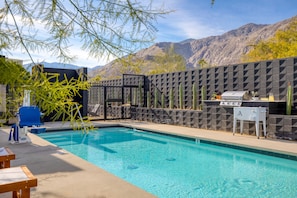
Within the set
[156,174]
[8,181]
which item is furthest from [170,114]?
[8,181]

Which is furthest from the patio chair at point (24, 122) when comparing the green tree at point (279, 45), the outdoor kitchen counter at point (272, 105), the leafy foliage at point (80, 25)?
the green tree at point (279, 45)

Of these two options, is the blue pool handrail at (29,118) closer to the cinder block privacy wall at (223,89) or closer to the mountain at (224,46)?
the cinder block privacy wall at (223,89)

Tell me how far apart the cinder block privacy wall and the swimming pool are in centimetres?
164

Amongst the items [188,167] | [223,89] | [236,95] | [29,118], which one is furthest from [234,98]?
[29,118]

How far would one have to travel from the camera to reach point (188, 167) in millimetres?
6277

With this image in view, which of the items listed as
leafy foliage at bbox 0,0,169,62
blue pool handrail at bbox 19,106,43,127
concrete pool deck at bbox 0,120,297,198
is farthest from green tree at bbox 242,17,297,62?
leafy foliage at bbox 0,0,169,62

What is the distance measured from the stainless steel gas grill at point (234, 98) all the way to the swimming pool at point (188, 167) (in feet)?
6.36

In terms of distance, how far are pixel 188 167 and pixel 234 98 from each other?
13.8ft

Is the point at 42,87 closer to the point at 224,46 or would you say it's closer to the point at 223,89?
the point at 223,89

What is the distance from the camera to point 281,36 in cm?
2564

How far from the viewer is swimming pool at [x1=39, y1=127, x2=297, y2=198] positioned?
15.6ft

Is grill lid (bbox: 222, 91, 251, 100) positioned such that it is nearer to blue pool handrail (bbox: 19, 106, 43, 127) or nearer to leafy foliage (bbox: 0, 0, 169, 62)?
blue pool handrail (bbox: 19, 106, 43, 127)

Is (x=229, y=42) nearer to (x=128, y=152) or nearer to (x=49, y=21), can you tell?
(x=128, y=152)

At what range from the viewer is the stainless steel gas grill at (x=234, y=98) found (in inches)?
366
